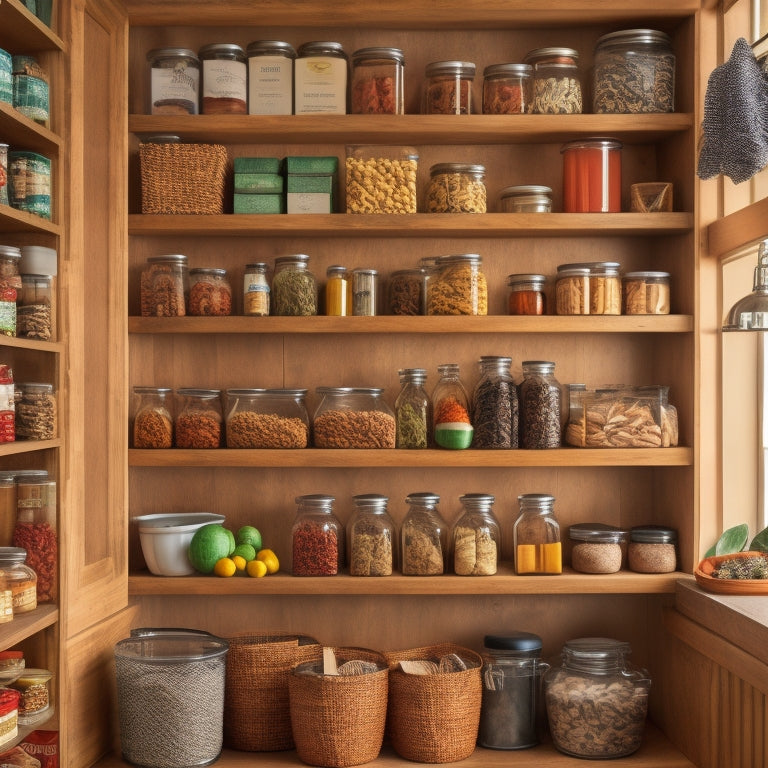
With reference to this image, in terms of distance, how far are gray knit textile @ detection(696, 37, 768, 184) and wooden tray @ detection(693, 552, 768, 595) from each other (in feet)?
3.28

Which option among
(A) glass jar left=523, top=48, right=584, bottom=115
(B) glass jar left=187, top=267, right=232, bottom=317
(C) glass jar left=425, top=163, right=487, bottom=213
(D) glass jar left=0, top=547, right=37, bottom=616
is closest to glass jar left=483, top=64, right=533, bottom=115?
(A) glass jar left=523, top=48, right=584, bottom=115

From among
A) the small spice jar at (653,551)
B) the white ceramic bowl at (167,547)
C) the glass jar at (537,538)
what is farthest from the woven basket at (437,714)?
the white ceramic bowl at (167,547)

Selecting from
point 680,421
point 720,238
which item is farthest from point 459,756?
point 720,238

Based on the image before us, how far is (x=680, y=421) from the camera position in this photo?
2840 mm

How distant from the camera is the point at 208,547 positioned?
8.95ft

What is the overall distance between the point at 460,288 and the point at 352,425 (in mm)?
524

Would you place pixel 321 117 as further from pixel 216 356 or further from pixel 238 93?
pixel 216 356

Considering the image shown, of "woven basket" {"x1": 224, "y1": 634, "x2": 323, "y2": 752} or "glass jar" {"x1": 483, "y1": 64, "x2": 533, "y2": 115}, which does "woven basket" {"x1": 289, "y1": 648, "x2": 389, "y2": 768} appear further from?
"glass jar" {"x1": 483, "y1": 64, "x2": 533, "y2": 115}

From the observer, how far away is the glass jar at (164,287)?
282 centimetres

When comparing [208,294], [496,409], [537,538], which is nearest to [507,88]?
[496,409]

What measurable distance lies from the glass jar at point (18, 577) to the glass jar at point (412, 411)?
1.12m

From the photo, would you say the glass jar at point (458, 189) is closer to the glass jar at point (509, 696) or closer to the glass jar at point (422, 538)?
the glass jar at point (422, 538)

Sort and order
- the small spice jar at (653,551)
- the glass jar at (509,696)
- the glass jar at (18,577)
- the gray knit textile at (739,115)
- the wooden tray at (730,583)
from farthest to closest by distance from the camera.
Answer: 1. the small spice jar at (653,551)
2. the glass jar at (509,696)
3. the wooden tray at (730,583)
4. the gray knit textile at (739,115)
5. the glass jar at (18,577)

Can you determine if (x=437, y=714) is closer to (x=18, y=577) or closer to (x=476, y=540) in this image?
(x=476, y=540)
